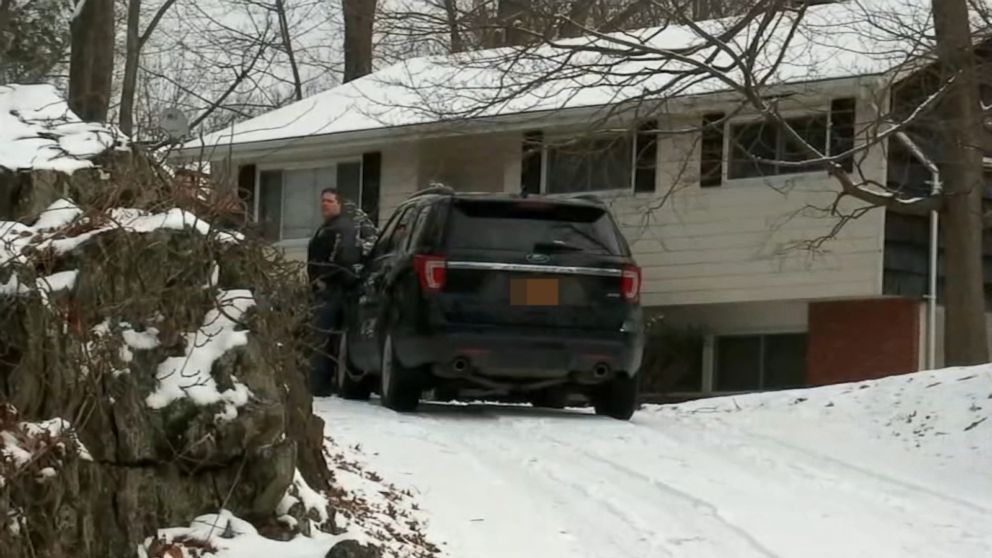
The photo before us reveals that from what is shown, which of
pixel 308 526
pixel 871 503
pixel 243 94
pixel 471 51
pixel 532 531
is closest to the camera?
pixel 308 526

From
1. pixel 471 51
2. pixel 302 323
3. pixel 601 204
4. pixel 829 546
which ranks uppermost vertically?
pixel 471 51

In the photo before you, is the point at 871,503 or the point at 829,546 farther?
the point at 871,503

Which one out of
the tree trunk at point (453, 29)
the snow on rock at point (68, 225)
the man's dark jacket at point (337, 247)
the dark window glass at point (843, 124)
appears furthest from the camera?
the dark window glass at point (843, 124)

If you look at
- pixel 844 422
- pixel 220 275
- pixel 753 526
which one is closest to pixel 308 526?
pixel 220 275

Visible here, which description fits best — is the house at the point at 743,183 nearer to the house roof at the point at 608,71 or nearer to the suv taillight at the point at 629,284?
the house roof at the point at 608,71

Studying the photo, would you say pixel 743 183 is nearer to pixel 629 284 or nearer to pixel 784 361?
pixel 784 361

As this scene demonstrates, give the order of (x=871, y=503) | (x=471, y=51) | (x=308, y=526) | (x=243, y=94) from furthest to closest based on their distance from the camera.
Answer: (x=243, y=94)
(x=471, y=51)
(x=871, y=503)
(x=308, y=526)

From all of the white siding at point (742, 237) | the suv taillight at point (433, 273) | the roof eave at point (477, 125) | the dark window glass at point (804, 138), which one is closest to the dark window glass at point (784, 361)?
the white siding at point (742, 237)

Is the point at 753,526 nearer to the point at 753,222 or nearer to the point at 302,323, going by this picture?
the point at 302,323

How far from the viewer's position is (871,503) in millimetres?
9836

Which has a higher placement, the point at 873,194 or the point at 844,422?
the point at 873,194

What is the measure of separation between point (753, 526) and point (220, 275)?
10.8 ft

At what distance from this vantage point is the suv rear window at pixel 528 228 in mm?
12797

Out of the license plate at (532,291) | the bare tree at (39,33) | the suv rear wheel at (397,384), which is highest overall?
the bare tree at (39,33)
